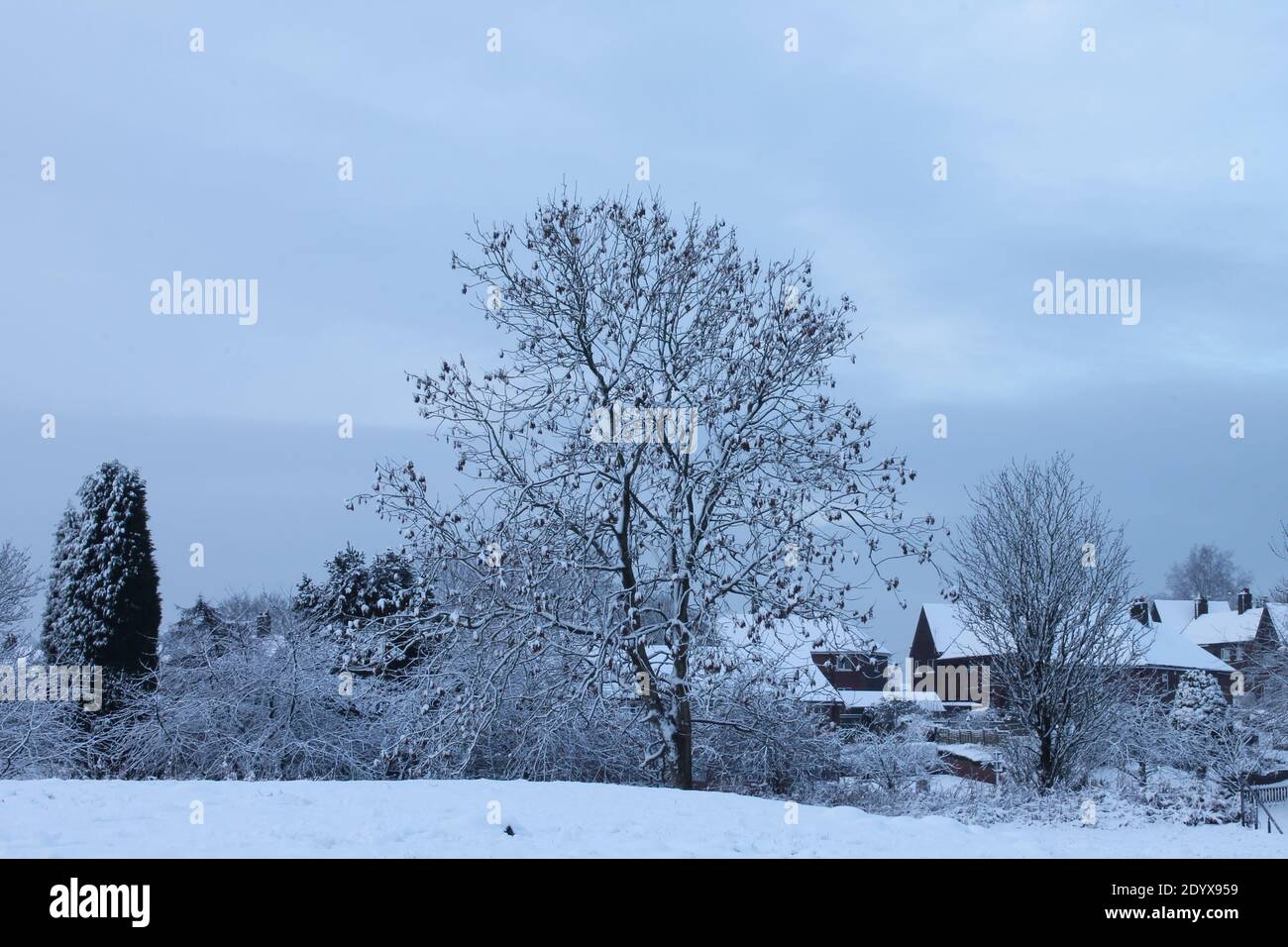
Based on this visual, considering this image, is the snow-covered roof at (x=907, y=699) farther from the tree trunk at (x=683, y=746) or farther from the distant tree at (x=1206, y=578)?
the distant tree at (x=1206, y=578)

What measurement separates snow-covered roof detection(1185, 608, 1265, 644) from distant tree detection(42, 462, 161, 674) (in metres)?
65.8

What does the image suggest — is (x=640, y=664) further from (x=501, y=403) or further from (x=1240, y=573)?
(x=1240, y=573)

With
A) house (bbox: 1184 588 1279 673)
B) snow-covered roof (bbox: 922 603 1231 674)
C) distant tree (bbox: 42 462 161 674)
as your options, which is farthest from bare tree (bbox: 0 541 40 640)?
house (bbox: 1184 588 1279 673)

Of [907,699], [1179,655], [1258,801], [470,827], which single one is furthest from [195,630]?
[1179,655]

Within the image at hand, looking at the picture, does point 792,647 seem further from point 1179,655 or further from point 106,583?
point 1179,655

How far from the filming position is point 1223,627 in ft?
251

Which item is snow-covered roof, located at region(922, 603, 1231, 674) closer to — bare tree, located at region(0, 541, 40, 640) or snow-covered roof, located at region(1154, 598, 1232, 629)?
snow-covered roof, located at region(1154, 598, 1232, 629)

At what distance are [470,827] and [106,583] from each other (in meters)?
25.0

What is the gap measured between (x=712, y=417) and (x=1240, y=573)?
10234cm

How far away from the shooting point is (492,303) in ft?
52.5

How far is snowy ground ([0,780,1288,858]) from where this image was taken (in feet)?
26.5

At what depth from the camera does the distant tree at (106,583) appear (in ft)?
97.8
